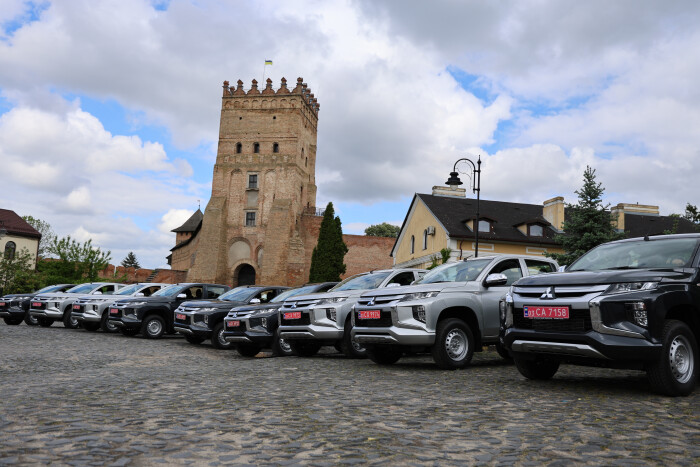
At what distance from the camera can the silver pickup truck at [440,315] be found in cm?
927

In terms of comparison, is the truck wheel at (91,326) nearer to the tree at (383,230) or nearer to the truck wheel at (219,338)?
the truck wheel at (219,338)

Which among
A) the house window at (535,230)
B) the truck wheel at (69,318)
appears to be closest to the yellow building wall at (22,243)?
the truck wheel at (69,318)

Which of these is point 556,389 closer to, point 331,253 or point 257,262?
point 331,253

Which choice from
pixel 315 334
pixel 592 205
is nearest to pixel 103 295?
pixel 315 334

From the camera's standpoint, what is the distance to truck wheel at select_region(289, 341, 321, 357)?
41.5 ft

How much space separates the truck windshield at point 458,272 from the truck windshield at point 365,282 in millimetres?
1833

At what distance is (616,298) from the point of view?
21.2ft

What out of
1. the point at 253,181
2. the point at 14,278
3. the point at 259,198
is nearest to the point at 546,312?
the point at 14,278

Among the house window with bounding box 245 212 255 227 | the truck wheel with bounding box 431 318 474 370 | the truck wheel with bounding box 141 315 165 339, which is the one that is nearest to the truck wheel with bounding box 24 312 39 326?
the truck wheel with bounding box 141 315 165 339

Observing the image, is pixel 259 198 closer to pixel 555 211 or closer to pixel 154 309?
pixel 555 211

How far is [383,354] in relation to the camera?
35.0ft

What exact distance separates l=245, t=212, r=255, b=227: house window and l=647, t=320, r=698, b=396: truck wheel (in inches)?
2186

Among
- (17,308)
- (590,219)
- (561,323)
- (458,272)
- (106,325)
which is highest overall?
(590,219)

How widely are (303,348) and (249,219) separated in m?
49.1
